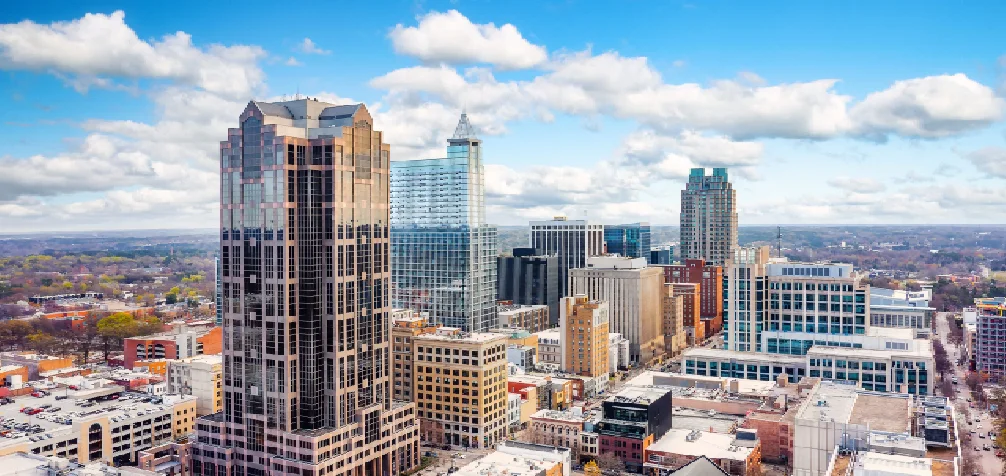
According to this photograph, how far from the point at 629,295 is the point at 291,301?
9941 centimetres

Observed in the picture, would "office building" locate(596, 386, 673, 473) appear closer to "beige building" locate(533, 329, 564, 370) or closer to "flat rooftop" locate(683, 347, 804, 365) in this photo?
"flat rooftop" locate(683, 347, 804, 365)

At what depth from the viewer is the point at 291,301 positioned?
269 feet

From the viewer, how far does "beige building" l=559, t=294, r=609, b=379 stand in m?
138

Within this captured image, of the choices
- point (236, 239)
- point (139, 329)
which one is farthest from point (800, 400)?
point (139, 329)

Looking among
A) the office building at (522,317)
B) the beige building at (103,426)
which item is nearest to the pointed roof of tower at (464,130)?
the office building at (522,317)

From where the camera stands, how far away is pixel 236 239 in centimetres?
8450

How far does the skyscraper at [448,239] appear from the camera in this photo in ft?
527

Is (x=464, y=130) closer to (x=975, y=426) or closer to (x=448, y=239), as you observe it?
(x=448, y=239)

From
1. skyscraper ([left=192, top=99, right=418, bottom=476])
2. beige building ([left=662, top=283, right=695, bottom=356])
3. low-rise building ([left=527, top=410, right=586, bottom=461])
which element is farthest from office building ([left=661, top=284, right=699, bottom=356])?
skyscraper ([left=192, top=99, right=418, bottom=476])

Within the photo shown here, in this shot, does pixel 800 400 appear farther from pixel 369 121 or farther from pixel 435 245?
pixel 435 245

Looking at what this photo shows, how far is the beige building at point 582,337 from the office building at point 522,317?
1267 inches

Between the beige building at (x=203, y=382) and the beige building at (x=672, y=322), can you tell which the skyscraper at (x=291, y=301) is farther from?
the beige building at (x=672, y=322)

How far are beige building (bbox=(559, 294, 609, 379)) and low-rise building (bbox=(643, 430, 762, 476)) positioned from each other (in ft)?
140

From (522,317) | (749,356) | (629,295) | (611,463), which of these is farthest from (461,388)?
(522,317)
